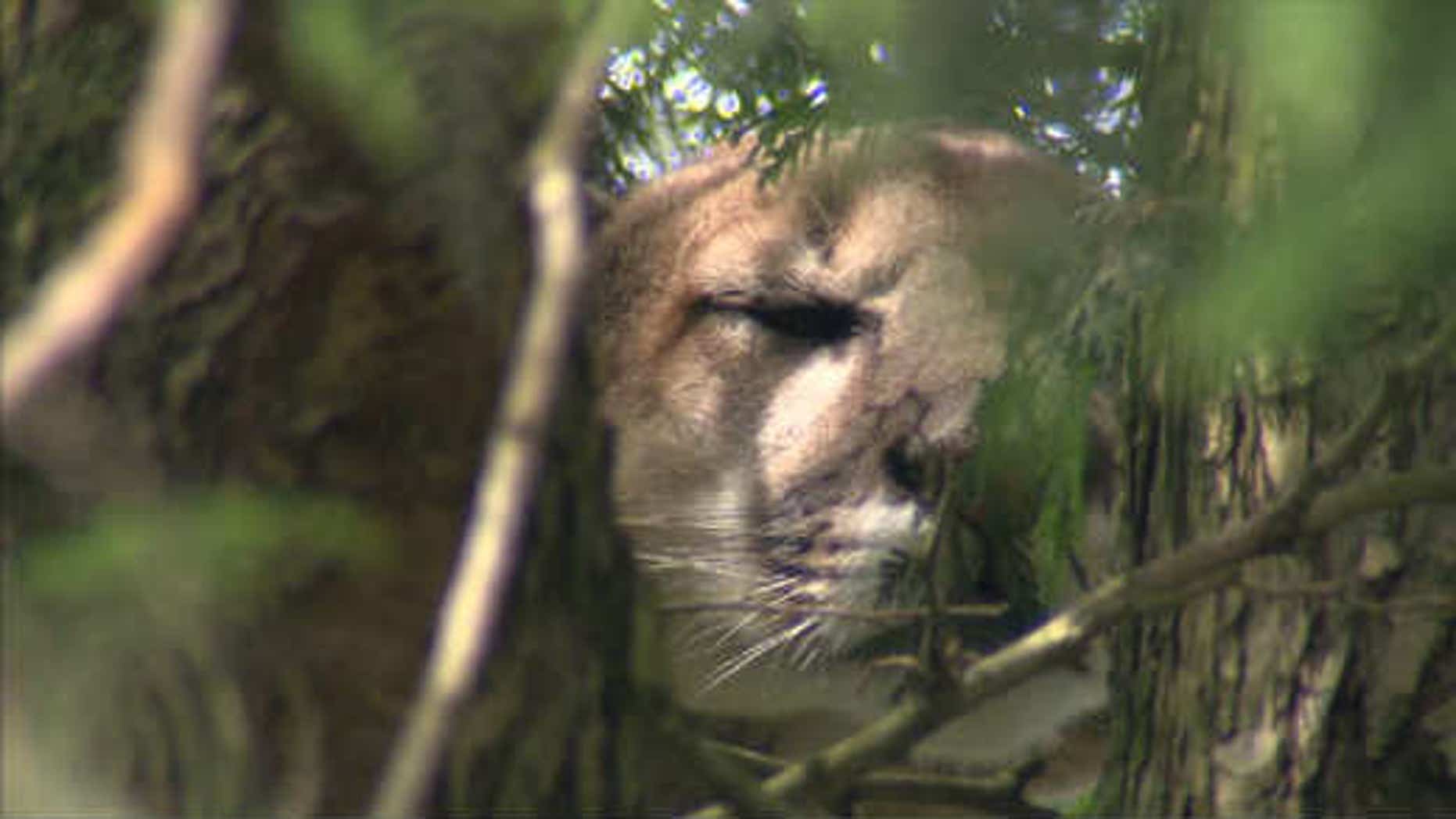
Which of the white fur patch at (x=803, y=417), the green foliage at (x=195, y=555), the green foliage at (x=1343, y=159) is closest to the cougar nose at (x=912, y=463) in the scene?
the white fur patch at (x=803, y=417)

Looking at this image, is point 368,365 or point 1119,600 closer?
point 368,365

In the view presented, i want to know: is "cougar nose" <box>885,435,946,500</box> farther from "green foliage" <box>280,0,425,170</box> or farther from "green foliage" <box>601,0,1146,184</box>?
Answer: "green foliage" <box>280,0,425,170</box>

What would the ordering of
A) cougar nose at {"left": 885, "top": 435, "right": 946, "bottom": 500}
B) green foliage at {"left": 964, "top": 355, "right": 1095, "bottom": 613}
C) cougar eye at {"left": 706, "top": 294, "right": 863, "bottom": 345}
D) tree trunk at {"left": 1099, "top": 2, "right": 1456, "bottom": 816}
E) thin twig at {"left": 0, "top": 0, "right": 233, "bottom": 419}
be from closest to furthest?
1. thin twig at {"left": 0, "top": 0, "right": 233, "bottom": 419}
2. tree trunk at {"left": 1099, "top": 2, "right": 1456, "bottom": 816}
3. green foliage at {"left": 964, "top": 355, "right": 1095, "bottom": 613}
4. cougar nose at {"left": 885, "top": 435, "right": 946, "bottom": 500}
5. cougar eye at {"left": 706, "top": 294, "right": 863, "bottom": 345}

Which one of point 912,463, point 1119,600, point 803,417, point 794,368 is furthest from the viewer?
point 794,368

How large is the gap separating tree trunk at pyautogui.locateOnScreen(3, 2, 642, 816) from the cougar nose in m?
1.48

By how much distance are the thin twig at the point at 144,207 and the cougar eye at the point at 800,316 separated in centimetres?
259

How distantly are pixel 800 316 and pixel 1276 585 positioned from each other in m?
1.85

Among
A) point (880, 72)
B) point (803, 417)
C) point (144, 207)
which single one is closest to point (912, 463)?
point (803, 417)

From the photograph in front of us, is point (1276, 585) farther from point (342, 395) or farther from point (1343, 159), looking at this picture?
point (342, 395)

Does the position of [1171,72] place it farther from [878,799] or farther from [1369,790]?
[878,799]

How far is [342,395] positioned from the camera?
948 mm

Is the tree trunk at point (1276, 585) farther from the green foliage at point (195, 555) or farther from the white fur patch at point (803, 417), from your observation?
the white fur patch at point (803, 417)

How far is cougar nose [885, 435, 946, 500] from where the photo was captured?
2.46 m

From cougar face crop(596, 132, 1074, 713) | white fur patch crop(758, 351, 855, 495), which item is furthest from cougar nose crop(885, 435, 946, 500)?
white fur patch crop(758, 351, 855, 495)
